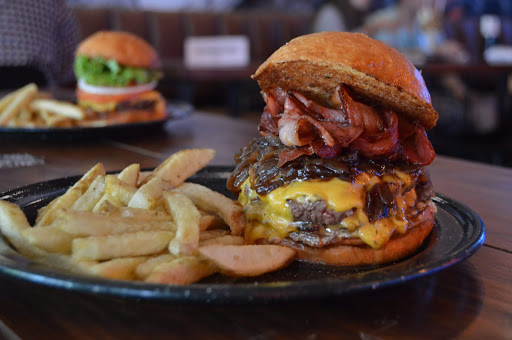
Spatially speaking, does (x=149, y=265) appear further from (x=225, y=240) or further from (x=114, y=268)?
(x=225, y=240)

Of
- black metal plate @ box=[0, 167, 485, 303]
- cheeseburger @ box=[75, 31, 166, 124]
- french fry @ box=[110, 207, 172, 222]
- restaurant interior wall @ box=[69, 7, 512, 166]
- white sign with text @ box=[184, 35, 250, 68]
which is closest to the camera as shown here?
black metal plate @ box=[0, 167, 485, 303]

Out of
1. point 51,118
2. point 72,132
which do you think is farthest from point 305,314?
point 51,118

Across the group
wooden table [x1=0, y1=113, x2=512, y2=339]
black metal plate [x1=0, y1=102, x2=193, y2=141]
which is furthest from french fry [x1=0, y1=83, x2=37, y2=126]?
wooden table [x1=0, y1=113, x2=512, y2=339]

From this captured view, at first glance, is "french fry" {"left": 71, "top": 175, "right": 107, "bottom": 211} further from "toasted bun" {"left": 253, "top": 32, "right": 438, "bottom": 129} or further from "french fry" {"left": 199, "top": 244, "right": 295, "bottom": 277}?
"toasted bun" {"left": 253, "top": 32, "right": 438, "bottom": 129}

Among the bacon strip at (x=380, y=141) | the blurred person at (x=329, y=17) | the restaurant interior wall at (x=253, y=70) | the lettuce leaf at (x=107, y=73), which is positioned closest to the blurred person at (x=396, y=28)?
the blurred person at (x=329, y=17)

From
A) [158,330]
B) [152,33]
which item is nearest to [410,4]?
[152,33]

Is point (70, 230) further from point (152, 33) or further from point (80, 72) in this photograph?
point (152, 33)
